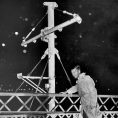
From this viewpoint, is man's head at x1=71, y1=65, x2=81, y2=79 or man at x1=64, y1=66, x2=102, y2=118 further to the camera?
man at x1=64, y1=66, x2=102, y2=118

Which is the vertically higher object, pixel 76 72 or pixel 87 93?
pixel 76 72

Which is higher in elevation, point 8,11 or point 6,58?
point 8,11

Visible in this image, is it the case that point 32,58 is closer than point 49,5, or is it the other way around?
point 49,5

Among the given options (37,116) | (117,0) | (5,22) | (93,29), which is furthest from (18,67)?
(37,116)

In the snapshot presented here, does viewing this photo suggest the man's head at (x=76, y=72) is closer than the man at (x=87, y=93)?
→ Yes

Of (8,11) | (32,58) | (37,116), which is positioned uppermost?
(8,11)

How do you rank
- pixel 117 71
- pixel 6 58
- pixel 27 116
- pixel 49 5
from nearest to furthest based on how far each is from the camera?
pixel 27 116, pixel 49 5, pixel 117 71, pixel 6 58

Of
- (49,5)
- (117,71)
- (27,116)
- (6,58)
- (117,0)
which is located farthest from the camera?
(6,58)

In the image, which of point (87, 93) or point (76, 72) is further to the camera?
point (87, 93)

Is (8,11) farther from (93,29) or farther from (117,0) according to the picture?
(117,0)

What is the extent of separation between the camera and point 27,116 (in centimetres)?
709

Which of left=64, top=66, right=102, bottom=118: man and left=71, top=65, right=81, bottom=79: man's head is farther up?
left=71, top=65, right=81, bottom=79: man's head

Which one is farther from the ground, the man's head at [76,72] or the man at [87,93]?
the man's head at [76,72]

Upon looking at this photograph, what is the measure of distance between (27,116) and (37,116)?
37 cm
